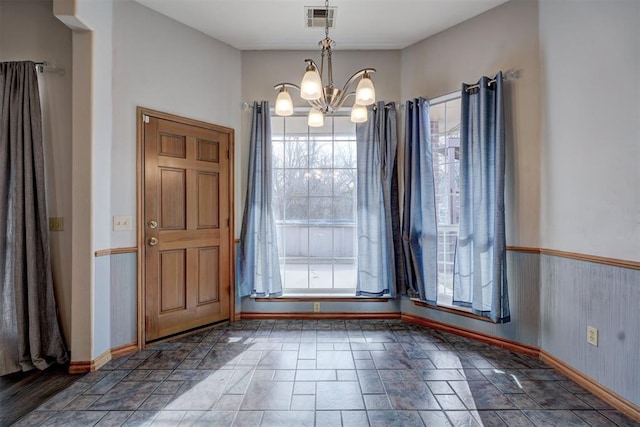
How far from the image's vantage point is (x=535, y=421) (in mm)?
1877

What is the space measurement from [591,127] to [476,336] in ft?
6.34

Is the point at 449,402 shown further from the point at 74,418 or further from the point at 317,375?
the point at 74,418

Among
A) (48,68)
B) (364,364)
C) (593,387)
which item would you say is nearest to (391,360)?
(364,364)

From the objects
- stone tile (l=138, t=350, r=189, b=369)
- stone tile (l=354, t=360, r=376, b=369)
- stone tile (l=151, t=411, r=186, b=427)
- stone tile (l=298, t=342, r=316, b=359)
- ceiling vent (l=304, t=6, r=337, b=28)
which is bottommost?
stone tile (l=151, t=411, r=186, b=427)

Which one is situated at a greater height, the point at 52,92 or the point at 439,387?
the point at 52,92

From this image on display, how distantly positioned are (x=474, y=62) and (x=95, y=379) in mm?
4063

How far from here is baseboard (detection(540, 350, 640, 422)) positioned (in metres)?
1.95

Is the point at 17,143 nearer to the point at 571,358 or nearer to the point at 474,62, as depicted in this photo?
the point at 474,62

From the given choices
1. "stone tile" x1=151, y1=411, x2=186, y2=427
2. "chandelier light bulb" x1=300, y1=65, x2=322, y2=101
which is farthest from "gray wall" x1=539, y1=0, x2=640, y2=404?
"stone tile" x1=151, y1=411, x2=186, y2=427

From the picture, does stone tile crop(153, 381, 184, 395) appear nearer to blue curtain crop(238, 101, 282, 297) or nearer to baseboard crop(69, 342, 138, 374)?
baseboard crop(69, 342, 138, 374)

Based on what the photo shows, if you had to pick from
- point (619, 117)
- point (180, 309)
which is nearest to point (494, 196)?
point (619, 117)

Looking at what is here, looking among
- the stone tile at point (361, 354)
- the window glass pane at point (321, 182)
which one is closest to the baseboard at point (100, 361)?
the stone tile at point (361, 354)

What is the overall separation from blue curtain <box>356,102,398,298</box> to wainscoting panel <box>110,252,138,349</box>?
2.13m

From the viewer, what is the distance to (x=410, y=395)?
84.0 inches
